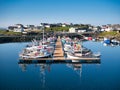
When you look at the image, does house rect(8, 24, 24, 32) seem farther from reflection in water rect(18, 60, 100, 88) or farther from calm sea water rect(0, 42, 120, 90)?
reflection in water rect(18, 60, 100, 88)

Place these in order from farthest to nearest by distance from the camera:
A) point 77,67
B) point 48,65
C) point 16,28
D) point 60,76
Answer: point 16,28 → point 48,65 → point 77,67 → point 60,76

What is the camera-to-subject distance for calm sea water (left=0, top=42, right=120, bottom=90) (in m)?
9.56

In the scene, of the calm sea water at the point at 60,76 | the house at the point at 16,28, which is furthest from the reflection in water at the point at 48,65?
the house at the point at 16,28

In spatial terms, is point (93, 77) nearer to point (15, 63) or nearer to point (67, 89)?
point (67, 89)

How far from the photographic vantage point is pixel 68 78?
10867 millimetres

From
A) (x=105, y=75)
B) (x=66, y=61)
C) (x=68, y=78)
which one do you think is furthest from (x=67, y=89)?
(x=66, y=61)

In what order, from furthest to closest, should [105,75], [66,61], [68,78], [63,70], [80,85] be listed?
[66,61] → [63,70] → [105,75] → [68,78] → [80,85]

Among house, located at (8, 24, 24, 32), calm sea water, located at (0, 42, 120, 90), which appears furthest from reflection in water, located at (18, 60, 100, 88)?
house, located at (8, 24, 24, 32)

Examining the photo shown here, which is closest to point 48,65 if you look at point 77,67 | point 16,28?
point 77,67

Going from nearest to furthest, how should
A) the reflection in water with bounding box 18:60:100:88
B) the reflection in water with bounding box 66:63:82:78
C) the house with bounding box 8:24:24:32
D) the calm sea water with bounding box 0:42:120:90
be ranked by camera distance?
1. the calm sea water with bounding box 0:42:120:90
2. the reflection in water with bounding box 66:63:82:78
3. the reflection in water with bounding box 18:60:100:88
4. the house with bounding box 8:24:24:32

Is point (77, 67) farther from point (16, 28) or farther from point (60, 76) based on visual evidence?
point (16, 28)

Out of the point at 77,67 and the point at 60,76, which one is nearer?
the point at 60,76

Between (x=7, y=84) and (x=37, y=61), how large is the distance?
4.43 m

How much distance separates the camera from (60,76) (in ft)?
36.9
